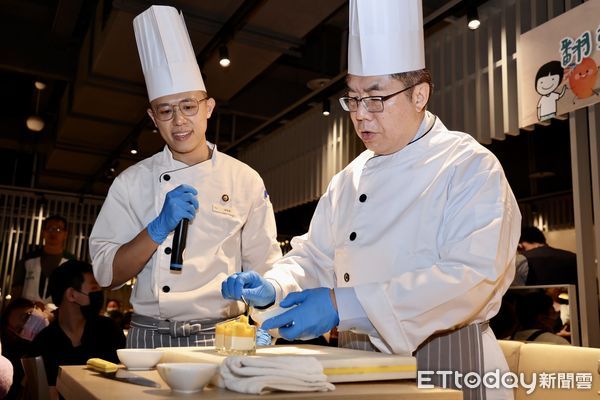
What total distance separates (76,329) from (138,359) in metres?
2.00

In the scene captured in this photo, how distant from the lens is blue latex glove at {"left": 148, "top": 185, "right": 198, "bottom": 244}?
173 cm

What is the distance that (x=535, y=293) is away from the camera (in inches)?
133

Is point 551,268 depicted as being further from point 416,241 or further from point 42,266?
point 42,266

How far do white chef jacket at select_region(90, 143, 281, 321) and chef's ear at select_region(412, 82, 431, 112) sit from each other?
0.73 m

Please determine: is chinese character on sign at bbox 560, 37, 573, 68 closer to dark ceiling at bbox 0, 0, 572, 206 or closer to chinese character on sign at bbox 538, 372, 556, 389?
dark ceiling at bbox 0, 0, 572, 206

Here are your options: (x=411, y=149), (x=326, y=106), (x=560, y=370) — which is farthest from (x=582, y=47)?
(x=326, y=106)

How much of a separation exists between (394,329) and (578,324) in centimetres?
242

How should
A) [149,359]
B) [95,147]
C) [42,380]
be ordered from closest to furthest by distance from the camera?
[149,359], [42,380], [95,147]

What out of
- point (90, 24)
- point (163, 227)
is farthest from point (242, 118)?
point (163, 227)

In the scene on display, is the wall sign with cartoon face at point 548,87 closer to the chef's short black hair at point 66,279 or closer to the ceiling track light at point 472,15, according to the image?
the ceiling track light at point 472,15

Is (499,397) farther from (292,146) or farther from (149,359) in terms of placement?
(292,146)

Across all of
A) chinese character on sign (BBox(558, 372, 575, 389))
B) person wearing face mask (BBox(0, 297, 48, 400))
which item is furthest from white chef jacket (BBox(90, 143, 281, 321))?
person wearing face mask (BBox(0, 297, 48, 400))

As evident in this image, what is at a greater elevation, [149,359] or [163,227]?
[163,227]

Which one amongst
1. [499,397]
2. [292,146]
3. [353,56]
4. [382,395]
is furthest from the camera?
[292,146]
